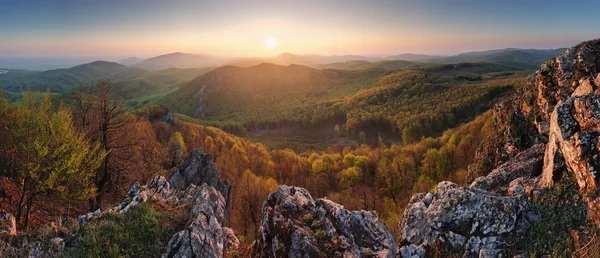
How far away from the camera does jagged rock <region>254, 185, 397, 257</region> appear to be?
13.2 metres

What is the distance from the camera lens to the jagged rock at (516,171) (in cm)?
1578

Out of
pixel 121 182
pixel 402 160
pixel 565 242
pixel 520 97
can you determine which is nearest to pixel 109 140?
pixel 121 182

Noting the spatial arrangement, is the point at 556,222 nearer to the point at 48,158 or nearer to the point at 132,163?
the point at 48,158

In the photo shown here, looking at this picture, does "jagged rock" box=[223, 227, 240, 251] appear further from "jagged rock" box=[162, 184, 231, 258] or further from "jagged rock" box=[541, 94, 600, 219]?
"jagged rock" box=[541, 94, 600, 219]

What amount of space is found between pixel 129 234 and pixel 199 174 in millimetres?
27373

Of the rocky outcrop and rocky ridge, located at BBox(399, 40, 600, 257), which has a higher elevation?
rocky ridge, located at BBox(399, 40, 600, 257)

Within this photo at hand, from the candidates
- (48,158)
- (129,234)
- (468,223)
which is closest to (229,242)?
(129,234)

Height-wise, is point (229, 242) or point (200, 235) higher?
point (200, 235)

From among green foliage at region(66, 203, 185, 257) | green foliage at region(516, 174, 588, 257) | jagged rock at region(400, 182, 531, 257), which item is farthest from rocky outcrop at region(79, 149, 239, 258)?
green foliage at region(516, 174, 588, 257)

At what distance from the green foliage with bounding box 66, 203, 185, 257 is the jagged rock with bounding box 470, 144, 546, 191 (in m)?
17.2

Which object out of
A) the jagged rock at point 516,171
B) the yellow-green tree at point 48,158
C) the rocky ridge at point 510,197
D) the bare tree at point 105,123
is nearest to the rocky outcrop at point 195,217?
the yellow-green tree at point 48,158

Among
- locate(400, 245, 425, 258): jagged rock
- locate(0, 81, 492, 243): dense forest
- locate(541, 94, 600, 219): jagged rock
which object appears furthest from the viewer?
locate(0, 81, 492, 243): dense forest

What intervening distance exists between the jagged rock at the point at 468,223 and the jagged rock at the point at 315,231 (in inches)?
59.3

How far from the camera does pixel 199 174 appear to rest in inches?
1587
